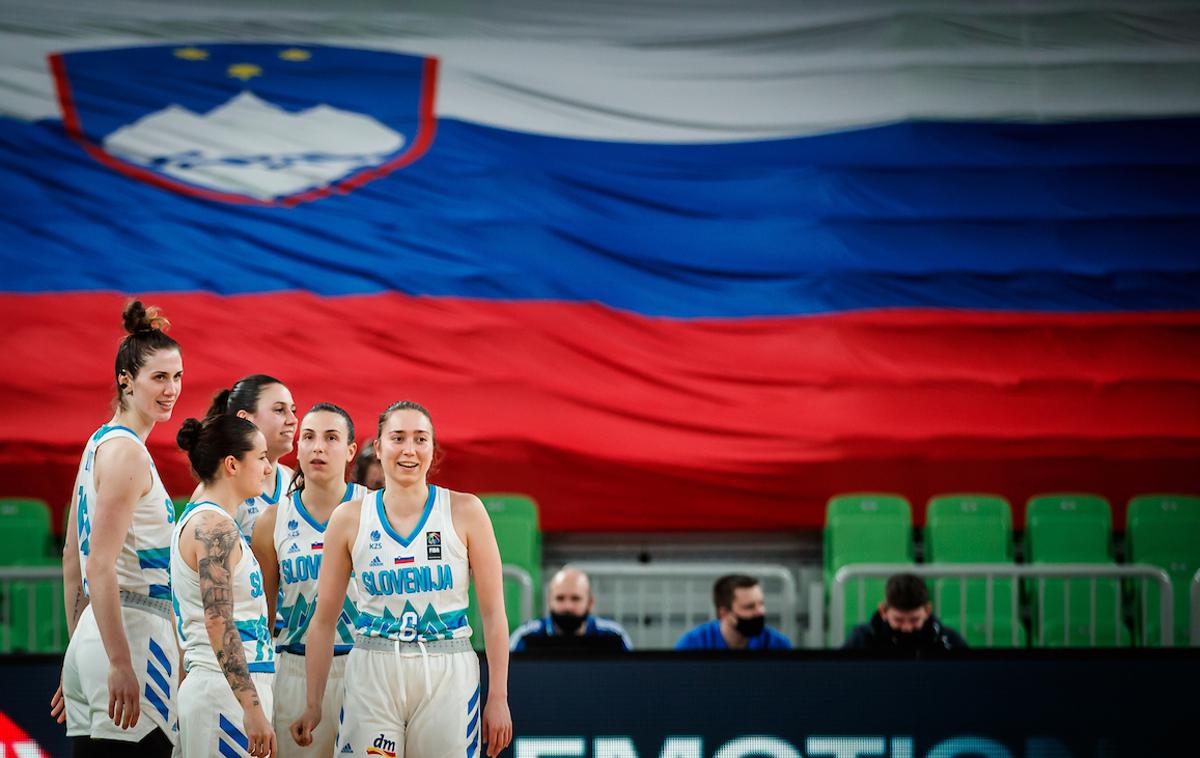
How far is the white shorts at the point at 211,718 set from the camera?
3.92m

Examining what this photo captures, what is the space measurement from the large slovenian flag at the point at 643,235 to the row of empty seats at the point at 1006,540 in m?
0.64

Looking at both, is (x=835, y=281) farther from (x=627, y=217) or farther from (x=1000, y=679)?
(x=1000, y=679)

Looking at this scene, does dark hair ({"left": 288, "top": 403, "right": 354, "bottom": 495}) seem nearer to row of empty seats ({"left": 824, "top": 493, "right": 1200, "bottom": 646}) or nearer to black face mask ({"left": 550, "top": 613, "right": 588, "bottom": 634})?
black face mask ({"left": 550, "top": 613, "right": 588, "bottom": 634})

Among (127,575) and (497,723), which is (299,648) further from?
(497,723)

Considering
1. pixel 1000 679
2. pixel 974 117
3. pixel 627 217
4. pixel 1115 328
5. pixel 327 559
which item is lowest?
pixel 1000 679

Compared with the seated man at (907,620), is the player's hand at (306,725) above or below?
below

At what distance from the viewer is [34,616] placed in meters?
7.80

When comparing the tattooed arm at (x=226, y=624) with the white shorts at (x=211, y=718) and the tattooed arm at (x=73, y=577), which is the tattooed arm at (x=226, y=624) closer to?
the white shorts at (x=211, y=718)

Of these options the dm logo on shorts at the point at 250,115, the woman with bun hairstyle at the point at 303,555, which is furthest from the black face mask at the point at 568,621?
the dm logo on shorts at the point at 250,115

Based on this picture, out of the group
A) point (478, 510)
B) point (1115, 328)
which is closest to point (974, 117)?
point (1115, 328)

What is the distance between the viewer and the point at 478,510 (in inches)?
171

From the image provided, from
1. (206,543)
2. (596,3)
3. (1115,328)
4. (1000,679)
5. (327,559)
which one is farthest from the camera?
(596,3)

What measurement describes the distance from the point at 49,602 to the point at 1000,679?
5.60 metres

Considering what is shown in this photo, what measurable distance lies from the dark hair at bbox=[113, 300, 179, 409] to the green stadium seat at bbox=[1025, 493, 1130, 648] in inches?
209
